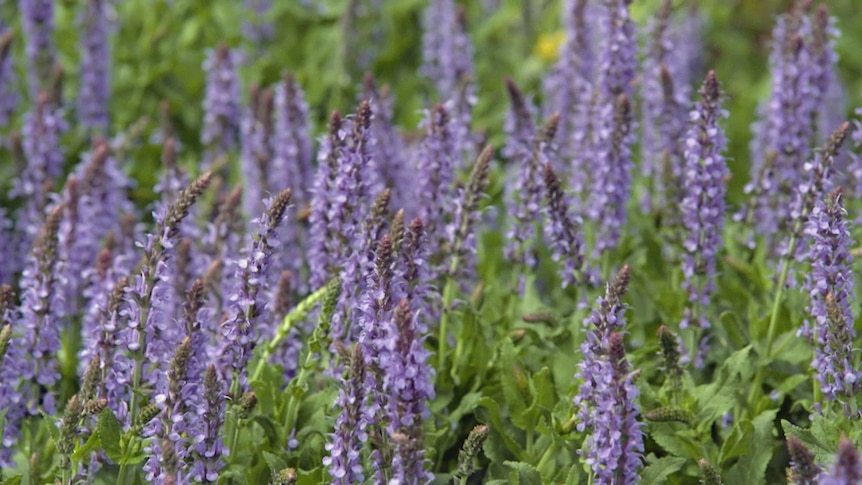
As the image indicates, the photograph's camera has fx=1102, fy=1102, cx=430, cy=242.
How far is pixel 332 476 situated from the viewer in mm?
4195

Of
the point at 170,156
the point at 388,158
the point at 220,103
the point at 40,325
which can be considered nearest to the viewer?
the point at 40,325

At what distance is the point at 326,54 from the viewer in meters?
9.62

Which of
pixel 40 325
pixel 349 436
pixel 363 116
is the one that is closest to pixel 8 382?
pixel 40 325

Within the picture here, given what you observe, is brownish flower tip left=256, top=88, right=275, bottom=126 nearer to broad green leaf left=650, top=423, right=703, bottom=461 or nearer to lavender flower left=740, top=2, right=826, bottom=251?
lavender flower left=740, top=2, right=826, bottom=251

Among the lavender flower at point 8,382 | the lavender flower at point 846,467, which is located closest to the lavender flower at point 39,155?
the lavender flower at point 8,382

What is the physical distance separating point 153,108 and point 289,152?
9.20 ft

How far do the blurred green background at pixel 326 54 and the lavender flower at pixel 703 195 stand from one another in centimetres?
330

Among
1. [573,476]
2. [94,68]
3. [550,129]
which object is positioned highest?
[94,68]

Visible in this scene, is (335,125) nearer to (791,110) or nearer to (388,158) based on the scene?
(388,158)

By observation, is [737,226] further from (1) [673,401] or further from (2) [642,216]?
(1) [673,401]

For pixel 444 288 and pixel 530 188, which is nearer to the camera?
pixel 530 188

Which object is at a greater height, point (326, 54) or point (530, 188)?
point (326, 54)

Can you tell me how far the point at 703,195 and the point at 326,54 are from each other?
5085 millimetres

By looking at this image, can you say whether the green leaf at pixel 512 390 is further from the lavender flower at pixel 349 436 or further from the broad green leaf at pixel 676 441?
the lavender flower at pixel 349 436
